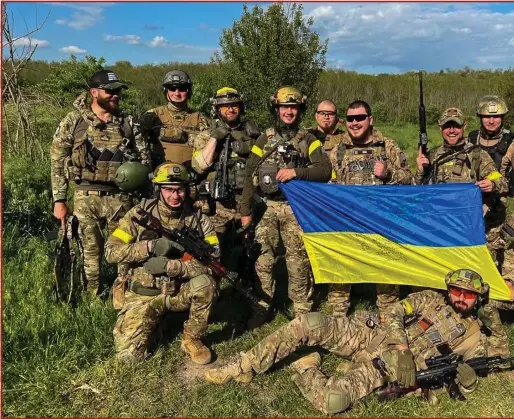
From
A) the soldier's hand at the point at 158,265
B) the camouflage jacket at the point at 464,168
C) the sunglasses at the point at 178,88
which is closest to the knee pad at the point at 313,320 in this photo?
the soldier's hand at the point at 158,265

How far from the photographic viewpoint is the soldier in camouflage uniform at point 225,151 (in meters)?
6.39

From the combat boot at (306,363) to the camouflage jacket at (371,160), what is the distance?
240cm

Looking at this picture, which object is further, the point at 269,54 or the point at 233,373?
the point at 269,54

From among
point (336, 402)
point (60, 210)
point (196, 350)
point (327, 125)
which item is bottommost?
point (336, 402)

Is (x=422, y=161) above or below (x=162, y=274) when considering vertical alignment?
above

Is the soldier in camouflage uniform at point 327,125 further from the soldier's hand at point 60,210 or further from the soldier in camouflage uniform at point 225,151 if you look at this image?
the soldier's hand at point 60,210

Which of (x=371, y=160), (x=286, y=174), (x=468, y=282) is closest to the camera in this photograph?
(x=468, y=282)

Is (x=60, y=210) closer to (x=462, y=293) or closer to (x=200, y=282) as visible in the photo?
(x=200, y=282)

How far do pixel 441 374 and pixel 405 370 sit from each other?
51 cm

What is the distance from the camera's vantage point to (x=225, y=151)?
254 inches

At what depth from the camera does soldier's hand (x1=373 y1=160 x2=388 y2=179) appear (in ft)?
19.9

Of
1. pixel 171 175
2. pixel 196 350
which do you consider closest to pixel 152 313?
pixel 196 350

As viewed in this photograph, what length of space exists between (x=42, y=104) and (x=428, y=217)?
1273 cm

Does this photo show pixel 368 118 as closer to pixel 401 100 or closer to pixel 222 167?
pixel 222 167
